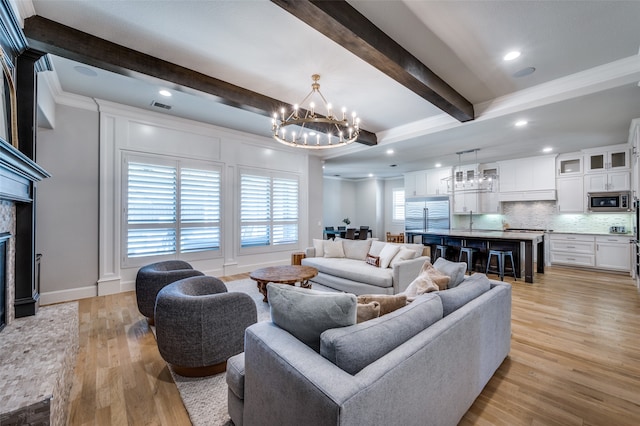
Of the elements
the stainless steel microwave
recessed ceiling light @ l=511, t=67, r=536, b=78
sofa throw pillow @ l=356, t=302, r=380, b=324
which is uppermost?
recessed ceiling light @ l=511, t=67, r=536, b=78

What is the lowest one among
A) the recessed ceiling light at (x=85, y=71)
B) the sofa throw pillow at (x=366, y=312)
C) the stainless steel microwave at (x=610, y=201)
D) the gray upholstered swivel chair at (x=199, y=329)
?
the gray upholstered swivel chair at (x=199, y=329)

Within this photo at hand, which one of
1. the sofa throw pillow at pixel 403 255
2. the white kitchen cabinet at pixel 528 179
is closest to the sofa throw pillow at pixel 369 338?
the sofa throw pillow at pixel 403 255

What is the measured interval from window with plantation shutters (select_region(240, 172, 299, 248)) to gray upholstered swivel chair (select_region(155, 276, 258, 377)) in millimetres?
3597

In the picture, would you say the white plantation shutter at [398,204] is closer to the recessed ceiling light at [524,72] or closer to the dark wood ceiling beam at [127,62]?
the recessed ceiling light at [524,72]

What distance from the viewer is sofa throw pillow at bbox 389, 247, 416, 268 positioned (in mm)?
3994

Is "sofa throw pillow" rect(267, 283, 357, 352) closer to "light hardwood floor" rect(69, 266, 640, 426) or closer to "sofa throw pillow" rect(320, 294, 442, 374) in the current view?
"sofa throw pillow" rect(320, 294, 442, 374)

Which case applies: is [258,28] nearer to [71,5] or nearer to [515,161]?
[71,5]

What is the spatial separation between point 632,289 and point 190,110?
7983 millimetres

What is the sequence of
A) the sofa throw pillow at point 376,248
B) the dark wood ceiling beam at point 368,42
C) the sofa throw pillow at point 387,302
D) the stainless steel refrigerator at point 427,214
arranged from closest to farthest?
the sofa throw pillow at point 387,302, the dark wood ceiling beam at point 368,42, the sofa throw pillow at point 376,248, the stainless steel refrigerator at point 427,214

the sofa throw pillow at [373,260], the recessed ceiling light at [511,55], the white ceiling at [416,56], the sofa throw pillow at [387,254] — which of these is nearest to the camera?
the white ceiling at [416,56]

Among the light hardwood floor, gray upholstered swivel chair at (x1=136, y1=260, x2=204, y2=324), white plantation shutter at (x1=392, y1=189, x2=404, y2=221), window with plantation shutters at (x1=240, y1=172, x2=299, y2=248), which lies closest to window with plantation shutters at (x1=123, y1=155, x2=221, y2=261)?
window with plantation shutters at (x1=240, y1=172, x2=299, y2=248)

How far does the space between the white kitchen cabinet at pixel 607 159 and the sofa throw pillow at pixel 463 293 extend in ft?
20.2

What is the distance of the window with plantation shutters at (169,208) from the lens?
4387 mm

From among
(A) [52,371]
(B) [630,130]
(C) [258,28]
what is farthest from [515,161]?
(A) [52,371]
